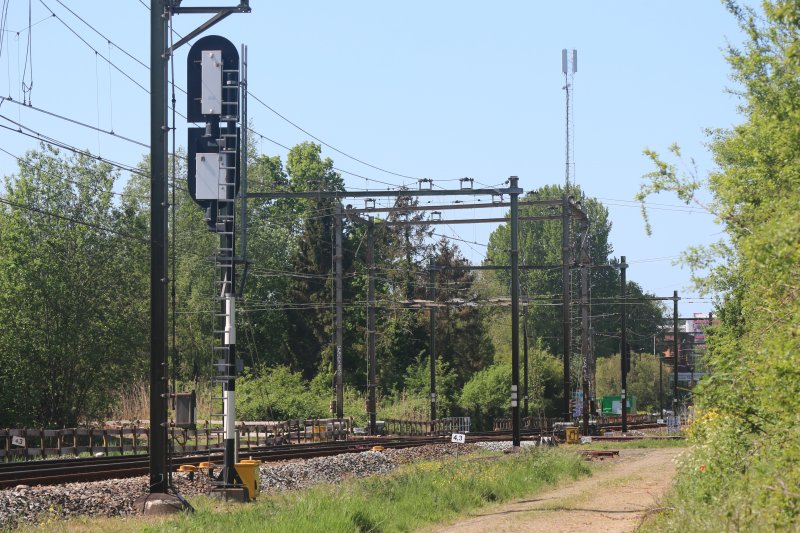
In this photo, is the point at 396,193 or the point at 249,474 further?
the point at 396,193

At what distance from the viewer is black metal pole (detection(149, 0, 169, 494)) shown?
63.5ft

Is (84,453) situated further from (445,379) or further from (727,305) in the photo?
(445,379)

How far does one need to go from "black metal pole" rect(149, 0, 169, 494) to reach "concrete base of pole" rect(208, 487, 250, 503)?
83.3 inches

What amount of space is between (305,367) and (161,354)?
229 feet

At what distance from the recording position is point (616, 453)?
3812cm

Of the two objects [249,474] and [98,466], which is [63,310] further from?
[249,474]

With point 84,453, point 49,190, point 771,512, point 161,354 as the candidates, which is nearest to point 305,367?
point 49,190

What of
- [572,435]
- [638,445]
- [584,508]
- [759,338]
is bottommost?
[638,445]

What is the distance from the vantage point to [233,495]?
69.5ft

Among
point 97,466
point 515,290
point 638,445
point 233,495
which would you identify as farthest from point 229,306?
point 638,445

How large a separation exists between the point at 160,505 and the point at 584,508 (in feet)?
25.1

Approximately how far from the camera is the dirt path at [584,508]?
17594 millimetres

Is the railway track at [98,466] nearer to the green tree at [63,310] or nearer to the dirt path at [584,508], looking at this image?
the dirt path at [584,508]

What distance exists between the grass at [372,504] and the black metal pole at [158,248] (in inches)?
55.2
